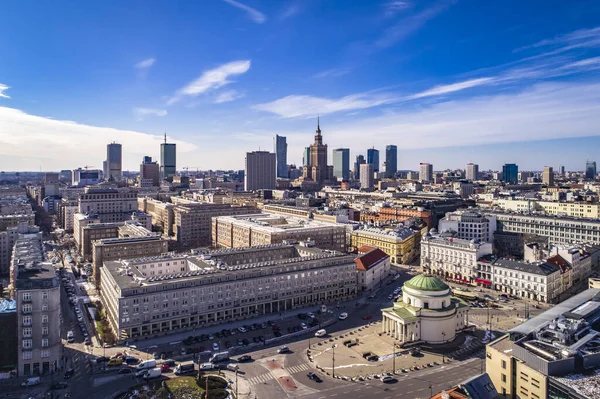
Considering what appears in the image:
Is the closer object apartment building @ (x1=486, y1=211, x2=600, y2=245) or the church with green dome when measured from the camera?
the church with green dome

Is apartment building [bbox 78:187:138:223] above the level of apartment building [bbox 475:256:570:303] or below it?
above

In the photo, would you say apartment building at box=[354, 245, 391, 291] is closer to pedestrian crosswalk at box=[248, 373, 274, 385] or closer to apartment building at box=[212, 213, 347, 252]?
apartment building at box=[212, 213, 347, 252]

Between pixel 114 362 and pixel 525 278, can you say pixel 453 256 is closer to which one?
pixel 525 278

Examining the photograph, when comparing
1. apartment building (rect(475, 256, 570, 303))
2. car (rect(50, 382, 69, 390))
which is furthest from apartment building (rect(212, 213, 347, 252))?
car (rect(50, 382, 69, 390))

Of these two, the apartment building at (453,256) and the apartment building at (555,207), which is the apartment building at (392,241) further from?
the apartment building at (555,207)

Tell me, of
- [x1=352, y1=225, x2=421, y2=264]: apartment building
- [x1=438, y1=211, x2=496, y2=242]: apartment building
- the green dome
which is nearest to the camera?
the green dome

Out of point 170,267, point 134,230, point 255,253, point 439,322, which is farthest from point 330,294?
point 134,230

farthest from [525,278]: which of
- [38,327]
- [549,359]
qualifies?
[38,327]
